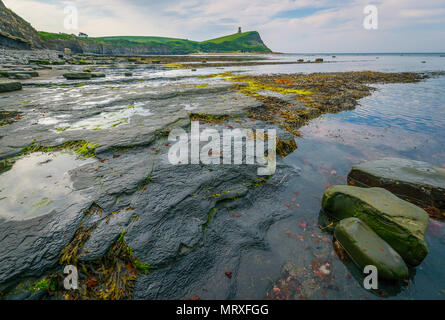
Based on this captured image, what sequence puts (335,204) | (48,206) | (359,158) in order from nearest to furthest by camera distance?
(48,206) → (335,204) → (359,158)

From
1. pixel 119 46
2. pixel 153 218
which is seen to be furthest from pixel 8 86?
pixel 119 46

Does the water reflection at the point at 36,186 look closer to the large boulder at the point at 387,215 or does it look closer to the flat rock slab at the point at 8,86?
the large boulder at the point at 387,215

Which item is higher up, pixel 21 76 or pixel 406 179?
pixel 21 76

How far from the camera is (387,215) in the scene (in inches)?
120

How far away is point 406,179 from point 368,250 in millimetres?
2478

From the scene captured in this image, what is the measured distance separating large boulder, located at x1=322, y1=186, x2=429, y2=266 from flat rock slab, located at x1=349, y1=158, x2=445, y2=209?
2.26 ft

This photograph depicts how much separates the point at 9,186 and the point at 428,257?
7134mm

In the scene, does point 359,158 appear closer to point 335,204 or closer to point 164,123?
point 335,204

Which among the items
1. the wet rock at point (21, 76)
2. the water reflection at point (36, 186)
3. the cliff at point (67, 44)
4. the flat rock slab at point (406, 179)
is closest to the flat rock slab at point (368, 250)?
the flat rock slab at point (406, 179)

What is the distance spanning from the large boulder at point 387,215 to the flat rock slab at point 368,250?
0.59 ft

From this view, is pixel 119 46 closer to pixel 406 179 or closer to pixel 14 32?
pixel 14 32
